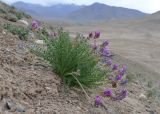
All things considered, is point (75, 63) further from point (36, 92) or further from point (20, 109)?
point (20, 109)

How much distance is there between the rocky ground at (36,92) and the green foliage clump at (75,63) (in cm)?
12

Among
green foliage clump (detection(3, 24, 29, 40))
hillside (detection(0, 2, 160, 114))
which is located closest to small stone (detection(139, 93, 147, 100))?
hillside (detection(0, 2, 160, 114))

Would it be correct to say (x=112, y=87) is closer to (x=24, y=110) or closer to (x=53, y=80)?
(x=53, y=80)

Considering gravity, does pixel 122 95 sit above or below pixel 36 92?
below

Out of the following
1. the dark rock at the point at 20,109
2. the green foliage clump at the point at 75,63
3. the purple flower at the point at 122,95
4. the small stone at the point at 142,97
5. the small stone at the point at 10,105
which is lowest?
the small stone at the point at 142,97

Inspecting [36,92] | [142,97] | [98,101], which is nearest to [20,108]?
[36,92]

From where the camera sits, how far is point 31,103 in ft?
17.0

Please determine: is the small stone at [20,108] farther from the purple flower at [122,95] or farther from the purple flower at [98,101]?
the purple flower at [122,95]

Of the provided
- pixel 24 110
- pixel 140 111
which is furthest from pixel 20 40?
pixel 24 110

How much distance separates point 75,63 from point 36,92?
0.78 metres

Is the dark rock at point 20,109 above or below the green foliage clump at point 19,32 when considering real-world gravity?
below

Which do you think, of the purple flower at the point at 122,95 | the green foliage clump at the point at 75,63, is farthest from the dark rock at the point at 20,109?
the purple flower at the point at 122,95

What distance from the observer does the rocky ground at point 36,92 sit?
16.6 feet

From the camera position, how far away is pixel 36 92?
546cm
